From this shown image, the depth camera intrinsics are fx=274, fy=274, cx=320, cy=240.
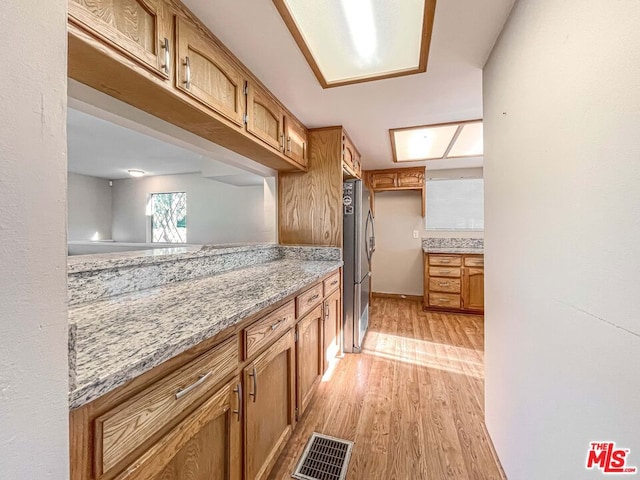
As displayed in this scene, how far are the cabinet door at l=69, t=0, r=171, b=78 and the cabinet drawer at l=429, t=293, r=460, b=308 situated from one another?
3.67m

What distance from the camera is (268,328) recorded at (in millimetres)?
1144

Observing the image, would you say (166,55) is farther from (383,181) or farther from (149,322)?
(383,181)

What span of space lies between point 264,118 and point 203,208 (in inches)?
132

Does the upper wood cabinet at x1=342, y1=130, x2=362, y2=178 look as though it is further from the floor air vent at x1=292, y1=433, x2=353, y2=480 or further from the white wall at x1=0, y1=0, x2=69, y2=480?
the white wall at x1=0, y1=0, x2=69, y2=480

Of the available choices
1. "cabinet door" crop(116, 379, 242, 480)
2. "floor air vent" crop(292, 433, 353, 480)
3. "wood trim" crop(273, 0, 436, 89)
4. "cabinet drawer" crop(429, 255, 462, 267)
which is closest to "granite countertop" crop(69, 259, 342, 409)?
"cabinet door" crop(116, 379, 242, 480)

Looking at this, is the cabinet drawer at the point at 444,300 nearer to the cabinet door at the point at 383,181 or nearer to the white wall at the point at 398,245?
the white wall at the point at 398,245

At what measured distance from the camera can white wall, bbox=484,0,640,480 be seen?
56 centimetres

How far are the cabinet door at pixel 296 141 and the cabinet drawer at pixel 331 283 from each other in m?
0.96

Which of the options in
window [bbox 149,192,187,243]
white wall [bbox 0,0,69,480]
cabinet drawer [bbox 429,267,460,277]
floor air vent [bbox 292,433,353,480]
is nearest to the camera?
white wall [bbox 0,0,69,480]

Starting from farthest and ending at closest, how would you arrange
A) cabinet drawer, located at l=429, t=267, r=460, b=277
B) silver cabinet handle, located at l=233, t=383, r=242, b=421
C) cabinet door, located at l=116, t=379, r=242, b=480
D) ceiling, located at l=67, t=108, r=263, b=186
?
cabinet drawer, located at l=429, t=267, r=460, b=277 → ceiling, located at l=67, t=108, r=263, b=186 → silver cabinet handle, located at l=233, t=383, r=242, b=421 → cabinet door, located at l=116, t=379, r=242, b=480

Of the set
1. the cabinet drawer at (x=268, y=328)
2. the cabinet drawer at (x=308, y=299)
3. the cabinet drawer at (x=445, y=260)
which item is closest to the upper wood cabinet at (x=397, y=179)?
the cabinet drawer at (x=445, y=260)

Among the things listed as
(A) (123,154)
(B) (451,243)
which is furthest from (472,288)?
(A) (123,154)

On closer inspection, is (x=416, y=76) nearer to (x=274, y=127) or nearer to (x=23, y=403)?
(x=274, y=127)

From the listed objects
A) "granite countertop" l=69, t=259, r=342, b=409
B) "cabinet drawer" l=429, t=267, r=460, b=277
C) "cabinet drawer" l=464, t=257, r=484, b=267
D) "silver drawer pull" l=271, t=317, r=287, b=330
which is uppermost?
"granite countertop" l=69, t=259, r=342, b=409
